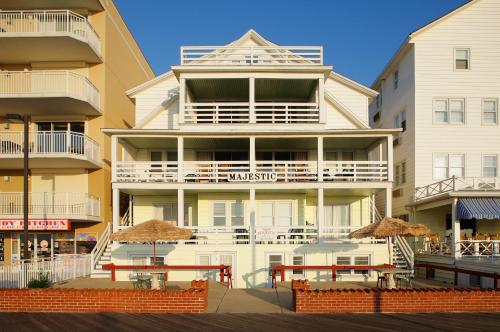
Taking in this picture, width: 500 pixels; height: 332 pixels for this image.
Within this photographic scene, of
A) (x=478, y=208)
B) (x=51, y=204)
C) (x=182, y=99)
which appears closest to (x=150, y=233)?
(x=182, y=99)

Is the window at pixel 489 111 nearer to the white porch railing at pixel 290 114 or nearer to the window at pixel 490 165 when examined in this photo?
the window at pixel 490 165

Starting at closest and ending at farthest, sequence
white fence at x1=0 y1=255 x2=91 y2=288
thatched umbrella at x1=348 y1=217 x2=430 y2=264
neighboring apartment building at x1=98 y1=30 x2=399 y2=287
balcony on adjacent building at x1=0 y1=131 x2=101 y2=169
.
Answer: white fence at x1=0 y1=255 x2=91 y2=288
thatched umbrella at x1=348 y1=217 x2=430 y2=264
neighboring apartment building at x1=98 y1=30 x2=399 y2=287
balcony on adjacent building at x1=0 y1=131 x2=101 y2=169

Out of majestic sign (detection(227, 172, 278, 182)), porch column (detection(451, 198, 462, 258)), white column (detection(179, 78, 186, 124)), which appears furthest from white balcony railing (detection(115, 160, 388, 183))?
porch column (detection(451, 198, 462, 258))

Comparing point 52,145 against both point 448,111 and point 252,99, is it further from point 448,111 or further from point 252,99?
point 448,111

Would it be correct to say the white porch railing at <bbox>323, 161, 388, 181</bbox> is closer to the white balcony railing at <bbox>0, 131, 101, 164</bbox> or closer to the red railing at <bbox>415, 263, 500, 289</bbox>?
the red railing at <bbox>415, 263, 500, 289</bbox>

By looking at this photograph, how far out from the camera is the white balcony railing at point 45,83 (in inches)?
990

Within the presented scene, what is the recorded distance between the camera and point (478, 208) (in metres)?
22.2

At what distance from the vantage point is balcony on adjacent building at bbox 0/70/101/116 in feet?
80.7

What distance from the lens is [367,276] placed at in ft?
72.9

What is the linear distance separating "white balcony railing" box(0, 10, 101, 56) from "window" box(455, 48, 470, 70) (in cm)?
1907

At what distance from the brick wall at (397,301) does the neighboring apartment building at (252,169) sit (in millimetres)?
8939

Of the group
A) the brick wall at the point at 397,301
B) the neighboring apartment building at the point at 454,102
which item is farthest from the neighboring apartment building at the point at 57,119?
the neighboring apartment building at the point at 454,102

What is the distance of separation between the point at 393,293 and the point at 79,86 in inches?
735

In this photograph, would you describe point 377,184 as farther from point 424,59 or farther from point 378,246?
point 424,59
